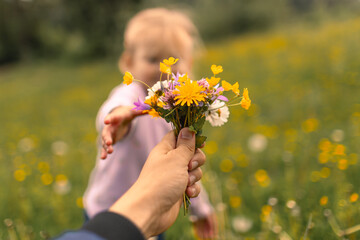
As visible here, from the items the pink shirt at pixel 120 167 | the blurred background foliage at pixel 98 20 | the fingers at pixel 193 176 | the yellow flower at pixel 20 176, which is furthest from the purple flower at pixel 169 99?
the blurred background foliage at pixel 98 20

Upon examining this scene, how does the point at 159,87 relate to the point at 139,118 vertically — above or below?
above

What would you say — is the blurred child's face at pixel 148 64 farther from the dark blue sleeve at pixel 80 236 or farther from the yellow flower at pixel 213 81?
the dark blue sleeve at pixel 80 236

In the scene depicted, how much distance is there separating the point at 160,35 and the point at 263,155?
169 cm

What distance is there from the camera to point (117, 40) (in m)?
12.1

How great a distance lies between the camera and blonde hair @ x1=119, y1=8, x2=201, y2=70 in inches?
69.3

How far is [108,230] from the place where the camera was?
2.41 ft

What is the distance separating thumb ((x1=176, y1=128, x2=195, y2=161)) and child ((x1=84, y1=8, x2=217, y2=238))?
53 cm

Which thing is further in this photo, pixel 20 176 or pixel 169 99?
pixel 20 176

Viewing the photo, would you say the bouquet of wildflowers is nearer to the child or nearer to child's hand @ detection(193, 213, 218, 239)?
the child

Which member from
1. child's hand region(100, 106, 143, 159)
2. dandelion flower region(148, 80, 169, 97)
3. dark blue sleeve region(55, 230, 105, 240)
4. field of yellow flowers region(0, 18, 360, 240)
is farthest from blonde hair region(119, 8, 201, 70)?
dark blue sleeve region(55, 230, 105, 240)

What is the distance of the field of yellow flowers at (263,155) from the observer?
178 cm

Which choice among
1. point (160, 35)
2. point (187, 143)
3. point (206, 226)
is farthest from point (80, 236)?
point (206, 226)

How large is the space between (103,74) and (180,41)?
9.36m

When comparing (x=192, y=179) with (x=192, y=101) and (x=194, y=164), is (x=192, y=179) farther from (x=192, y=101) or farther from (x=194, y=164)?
(x=192, y=101)
